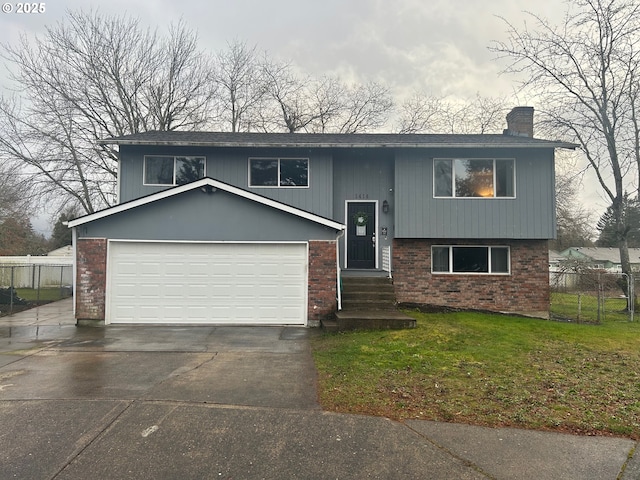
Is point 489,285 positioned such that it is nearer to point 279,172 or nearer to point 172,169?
point 279,172

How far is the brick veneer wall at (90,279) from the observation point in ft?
30.6

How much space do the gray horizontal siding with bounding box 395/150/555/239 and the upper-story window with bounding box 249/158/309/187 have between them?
3.15 meters

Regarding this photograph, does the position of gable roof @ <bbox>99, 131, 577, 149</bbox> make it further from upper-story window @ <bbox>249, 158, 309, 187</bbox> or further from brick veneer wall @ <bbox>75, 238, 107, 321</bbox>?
brick veneer wall @ <bbox>75, 238, 107, 321</bbox>

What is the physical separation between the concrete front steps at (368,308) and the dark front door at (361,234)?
1009 millimetres

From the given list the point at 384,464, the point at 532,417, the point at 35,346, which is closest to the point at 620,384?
the point at 532,417

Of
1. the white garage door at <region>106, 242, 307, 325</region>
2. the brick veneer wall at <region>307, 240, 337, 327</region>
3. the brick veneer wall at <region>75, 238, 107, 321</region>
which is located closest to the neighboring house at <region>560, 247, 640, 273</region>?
the brick veneer wall at <region>307, 240, 337, 327</region>

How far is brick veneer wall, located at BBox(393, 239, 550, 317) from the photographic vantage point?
37.8ft

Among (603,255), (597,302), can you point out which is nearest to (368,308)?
(597,302)

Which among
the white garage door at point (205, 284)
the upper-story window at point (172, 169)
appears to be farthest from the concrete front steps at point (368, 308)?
the upper-story window at point (172, 169)

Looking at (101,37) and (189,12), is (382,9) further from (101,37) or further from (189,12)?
(101,37)

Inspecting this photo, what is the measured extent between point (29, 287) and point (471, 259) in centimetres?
2238

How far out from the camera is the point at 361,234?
Result: 12.2m

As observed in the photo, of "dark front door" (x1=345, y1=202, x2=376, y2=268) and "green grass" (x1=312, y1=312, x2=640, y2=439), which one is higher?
"dark front door" (x1=345, y1=202, x2=376, y2=268)

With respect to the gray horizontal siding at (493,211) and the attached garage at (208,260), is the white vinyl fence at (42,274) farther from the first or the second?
the gray horizontal siding at (493,211)
